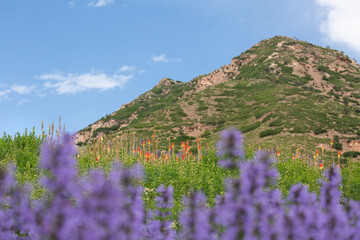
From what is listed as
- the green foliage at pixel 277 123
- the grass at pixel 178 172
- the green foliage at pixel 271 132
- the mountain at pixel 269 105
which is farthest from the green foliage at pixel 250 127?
the grass at pixel 178 172

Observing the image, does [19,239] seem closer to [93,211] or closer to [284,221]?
[93,211]

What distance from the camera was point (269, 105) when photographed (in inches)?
1941

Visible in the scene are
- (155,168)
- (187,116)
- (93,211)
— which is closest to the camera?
(93,211)

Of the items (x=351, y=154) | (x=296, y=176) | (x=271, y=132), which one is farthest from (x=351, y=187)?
(x=271, y=132)

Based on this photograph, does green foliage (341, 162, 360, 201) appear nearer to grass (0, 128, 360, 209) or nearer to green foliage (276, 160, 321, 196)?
grass (0, 128, 360, 209)

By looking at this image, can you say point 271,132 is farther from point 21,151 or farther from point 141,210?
point 141,210

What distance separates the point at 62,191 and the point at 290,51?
279 ft

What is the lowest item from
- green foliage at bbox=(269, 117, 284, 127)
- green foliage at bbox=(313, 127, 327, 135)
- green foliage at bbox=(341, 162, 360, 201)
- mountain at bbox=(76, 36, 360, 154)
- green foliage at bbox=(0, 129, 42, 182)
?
green foliage at bbox=(341, 162, 360, 201)

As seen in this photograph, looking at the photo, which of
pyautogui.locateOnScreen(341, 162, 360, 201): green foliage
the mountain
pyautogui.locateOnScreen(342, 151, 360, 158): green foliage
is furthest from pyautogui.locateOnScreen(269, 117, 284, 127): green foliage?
pyautogui.locateOnScreen(341, 162, 360, 201): green foliage

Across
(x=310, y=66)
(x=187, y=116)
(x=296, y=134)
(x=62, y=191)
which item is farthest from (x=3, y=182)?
(x=310, y=66)

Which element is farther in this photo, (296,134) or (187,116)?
(187,116)

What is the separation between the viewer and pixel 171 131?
49.8 m

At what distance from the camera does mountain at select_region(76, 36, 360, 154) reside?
3762cm

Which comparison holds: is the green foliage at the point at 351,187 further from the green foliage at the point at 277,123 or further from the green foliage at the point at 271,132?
the green foliage at the point at 277,123
